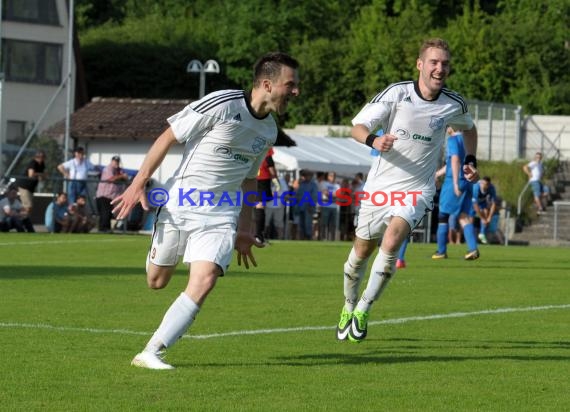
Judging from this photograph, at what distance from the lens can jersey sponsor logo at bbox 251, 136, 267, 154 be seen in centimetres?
914

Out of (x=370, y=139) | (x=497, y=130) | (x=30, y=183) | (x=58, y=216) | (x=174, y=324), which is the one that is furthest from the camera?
(x=497, y=130)

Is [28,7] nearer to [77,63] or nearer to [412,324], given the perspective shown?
[77,63]

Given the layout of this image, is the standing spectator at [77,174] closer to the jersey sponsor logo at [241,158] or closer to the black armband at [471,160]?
the black armband at [471,160]

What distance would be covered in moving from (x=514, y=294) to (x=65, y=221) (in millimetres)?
17339

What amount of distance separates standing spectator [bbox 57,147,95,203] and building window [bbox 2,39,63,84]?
3363 centimetres

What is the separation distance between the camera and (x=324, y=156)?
4006cm

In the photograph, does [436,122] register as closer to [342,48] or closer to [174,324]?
[174,324]

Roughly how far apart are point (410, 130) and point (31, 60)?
2219 inches

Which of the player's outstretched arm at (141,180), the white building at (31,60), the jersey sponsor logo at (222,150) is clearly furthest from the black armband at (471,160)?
the white building at (31,60)

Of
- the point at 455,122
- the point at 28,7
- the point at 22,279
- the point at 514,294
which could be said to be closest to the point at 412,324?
the point at 455,122

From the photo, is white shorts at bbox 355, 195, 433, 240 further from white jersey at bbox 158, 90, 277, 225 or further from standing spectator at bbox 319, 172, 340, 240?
standing spectator at bbox 319, 172, 340, 240

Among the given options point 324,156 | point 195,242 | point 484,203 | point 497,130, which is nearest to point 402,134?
point 195,242

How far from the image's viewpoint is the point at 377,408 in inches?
291

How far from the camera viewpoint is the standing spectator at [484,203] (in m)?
32.2
